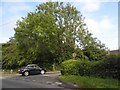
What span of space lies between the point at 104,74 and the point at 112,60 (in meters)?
1.63

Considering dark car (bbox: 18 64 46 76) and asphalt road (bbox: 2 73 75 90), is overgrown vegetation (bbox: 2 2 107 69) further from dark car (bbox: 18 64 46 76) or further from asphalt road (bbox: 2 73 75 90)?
asphalt road (bbox: 2 73 75 90)

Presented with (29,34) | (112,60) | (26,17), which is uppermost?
(26,17)

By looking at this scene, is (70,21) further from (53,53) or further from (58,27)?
(53,53)

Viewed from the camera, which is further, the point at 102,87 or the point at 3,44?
the point at 3,44

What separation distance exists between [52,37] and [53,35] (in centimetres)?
52

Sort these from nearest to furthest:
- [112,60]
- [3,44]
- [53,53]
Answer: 1. [112,60]
2. [53,53]
3. [3,44]

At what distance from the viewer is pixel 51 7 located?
46.3 metres

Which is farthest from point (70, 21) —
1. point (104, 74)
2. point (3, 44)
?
point (104, 74)

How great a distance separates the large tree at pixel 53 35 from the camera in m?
43.8

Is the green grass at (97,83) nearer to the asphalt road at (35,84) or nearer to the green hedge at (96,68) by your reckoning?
the asphalt road at (35,84)

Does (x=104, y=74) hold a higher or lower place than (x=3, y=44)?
lower

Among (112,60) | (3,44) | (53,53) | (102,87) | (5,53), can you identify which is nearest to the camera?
(102,87)

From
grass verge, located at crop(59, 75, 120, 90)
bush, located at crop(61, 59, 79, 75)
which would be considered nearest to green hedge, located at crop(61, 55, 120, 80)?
bush, located at crop(61, 59, 79, 75)

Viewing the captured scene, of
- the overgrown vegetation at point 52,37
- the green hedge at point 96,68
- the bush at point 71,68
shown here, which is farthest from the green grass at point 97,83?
the overgrown vegetation at point 52,37
